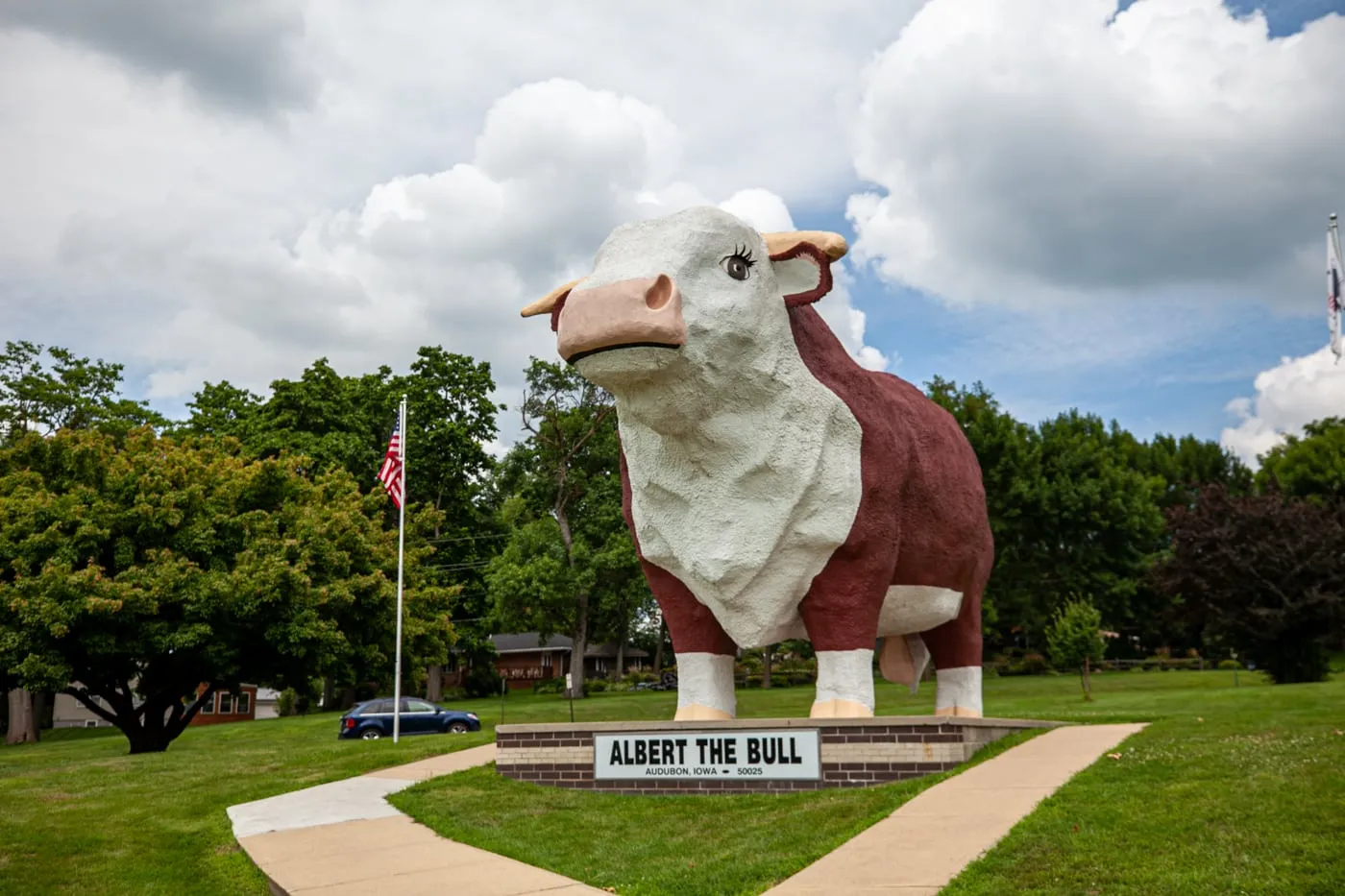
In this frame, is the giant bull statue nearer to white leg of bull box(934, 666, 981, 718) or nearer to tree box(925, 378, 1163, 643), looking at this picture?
white leg of bull box(934, 666, 981, 718)

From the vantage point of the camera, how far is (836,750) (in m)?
7.00

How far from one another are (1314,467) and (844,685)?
4379 centimetres

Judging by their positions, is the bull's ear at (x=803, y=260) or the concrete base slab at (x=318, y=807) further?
the concrete base slab at (x=318, y=807)

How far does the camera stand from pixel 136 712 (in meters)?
16.2

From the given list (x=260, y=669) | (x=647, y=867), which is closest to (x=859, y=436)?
(x=647, y=867)

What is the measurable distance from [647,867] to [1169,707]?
1226 centimetres

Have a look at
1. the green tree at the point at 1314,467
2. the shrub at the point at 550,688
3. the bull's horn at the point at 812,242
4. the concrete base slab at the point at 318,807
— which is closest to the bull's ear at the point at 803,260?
the bull's horn at the point at 812,242

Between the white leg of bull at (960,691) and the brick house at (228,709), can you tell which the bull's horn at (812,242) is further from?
the brick house at (228,709)

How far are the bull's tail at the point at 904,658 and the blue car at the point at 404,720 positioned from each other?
1029 cm

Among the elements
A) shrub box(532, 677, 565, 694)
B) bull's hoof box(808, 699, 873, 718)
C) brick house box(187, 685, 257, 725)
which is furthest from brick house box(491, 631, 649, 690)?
bull's hoof box(808, 699, 873, 718)

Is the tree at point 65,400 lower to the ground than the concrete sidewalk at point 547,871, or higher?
higher

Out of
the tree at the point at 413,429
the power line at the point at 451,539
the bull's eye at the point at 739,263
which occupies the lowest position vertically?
the power line at the point at 451,539

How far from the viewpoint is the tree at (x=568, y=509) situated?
2873 centimetres

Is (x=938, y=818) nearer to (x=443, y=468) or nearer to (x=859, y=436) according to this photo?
(x=859, y=436)
